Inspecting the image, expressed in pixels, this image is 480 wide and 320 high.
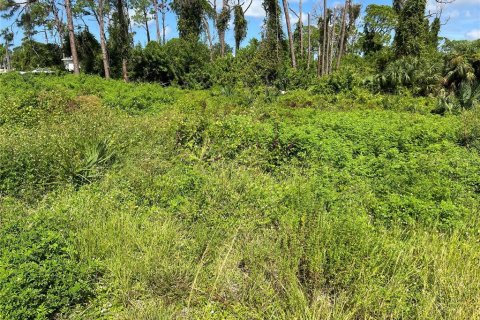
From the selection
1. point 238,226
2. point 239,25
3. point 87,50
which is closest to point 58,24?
point 87,50

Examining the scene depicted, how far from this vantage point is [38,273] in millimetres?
2623

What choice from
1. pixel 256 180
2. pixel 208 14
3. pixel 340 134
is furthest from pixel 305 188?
pixel 208 14

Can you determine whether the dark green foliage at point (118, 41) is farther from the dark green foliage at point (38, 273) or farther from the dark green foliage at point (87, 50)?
the dark green foliage at point (38, 273)

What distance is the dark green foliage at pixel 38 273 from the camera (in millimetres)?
2440

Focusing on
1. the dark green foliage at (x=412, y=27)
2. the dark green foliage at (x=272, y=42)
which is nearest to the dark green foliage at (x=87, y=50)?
the dark green foliage at (x=272, y=42)

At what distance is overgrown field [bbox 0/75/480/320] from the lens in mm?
2695

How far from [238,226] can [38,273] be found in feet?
6.24

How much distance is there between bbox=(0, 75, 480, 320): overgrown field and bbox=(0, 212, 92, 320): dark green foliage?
0.04 ft

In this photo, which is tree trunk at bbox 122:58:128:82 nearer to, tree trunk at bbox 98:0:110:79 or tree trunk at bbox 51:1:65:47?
tree trunk at bbox 98:0:110:79

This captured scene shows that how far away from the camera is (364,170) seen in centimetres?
502

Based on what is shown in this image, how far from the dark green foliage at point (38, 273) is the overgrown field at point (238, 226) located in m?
0.01

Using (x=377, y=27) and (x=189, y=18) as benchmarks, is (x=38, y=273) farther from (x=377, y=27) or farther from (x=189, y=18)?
(x=377, y=27)

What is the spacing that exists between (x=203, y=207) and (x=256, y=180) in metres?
1.12

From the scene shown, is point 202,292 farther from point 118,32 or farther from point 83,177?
point 118,32
